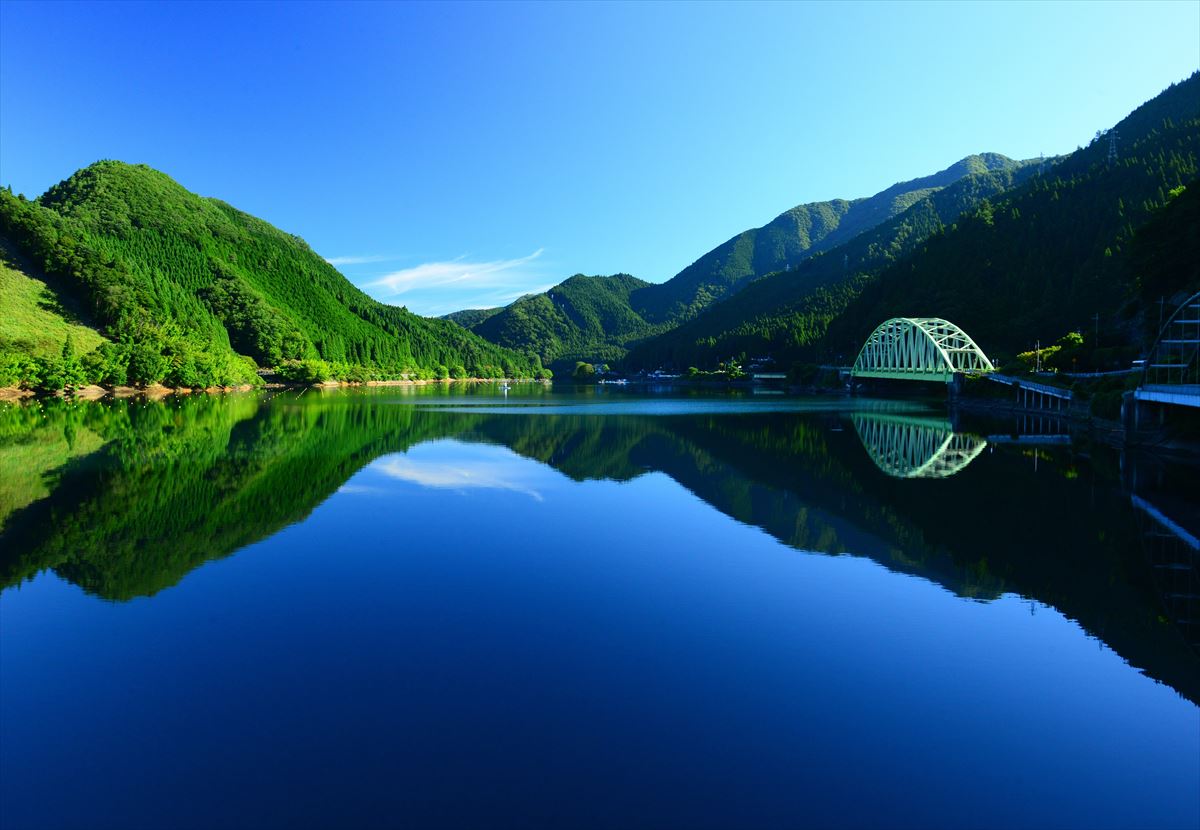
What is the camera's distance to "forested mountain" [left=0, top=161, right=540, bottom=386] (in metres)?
95.2

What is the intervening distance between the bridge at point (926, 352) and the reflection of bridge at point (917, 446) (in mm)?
34260

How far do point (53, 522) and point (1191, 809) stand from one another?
953 inches

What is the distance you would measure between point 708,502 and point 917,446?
22369 mm

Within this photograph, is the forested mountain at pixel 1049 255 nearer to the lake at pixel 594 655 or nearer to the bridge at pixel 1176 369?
the bridge at pixel 1176 369

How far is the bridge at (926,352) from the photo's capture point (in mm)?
92163

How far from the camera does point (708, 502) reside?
24.2 m

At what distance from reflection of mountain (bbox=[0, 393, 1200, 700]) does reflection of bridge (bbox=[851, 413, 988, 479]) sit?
2.91 feet

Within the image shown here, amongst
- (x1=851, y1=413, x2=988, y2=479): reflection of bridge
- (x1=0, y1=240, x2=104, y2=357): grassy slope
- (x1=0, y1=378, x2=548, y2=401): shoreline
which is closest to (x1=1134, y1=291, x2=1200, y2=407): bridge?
(x1=851, y1=413, x2=988, y2=479): reflection of bridge

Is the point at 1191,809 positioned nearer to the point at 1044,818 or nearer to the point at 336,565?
the point at 1044,818

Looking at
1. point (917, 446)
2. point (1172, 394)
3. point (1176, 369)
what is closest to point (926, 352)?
point (1176, 369)

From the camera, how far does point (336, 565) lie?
15.9 m

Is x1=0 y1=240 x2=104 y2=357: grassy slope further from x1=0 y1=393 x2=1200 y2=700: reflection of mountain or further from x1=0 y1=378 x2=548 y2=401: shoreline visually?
x1=0 y1=393 x2=1200 y2=700: reflection of mountain

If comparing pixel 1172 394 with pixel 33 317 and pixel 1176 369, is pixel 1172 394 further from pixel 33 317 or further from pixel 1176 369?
pixel 33 317

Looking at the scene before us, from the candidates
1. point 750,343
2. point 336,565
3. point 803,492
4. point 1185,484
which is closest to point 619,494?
point 803,492
